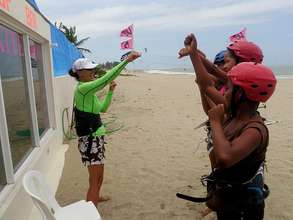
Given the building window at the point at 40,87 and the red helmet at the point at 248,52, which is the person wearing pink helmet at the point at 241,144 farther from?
the building window at the point at 40,87

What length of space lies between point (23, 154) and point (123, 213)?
51.2 inches

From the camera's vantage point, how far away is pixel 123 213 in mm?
4105

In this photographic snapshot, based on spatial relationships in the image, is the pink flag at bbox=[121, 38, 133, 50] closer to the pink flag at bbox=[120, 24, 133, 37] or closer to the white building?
the pink flag at bbox=[120, 24, 133, 37]

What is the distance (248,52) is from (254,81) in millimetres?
779

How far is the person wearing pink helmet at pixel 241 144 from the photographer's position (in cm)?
200

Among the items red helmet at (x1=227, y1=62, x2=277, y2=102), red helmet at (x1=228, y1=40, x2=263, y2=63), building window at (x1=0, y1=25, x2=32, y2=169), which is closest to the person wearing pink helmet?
red helmet at (x1=227, y1=62, x2=277, y2=102)

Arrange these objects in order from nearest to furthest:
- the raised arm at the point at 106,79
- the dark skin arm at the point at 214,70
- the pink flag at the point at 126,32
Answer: the dark skin arm at the point at 214,70, the raised arm at the point at 106,79, the pink flag at the point at 126,32

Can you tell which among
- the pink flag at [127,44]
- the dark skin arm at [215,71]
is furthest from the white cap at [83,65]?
the pink flag at [127,44]

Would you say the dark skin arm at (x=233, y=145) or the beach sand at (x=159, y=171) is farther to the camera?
the beach sand at (x=159, y=171)

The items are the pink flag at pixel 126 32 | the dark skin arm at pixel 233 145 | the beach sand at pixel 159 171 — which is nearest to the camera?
the dark skin arm at pixel 233 145

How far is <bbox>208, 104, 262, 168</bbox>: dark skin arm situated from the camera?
196cm

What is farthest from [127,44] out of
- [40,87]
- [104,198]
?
[104,198]

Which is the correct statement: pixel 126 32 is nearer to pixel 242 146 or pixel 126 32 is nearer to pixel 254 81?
pixel 254 81

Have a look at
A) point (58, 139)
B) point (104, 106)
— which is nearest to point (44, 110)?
point (58, 139)
